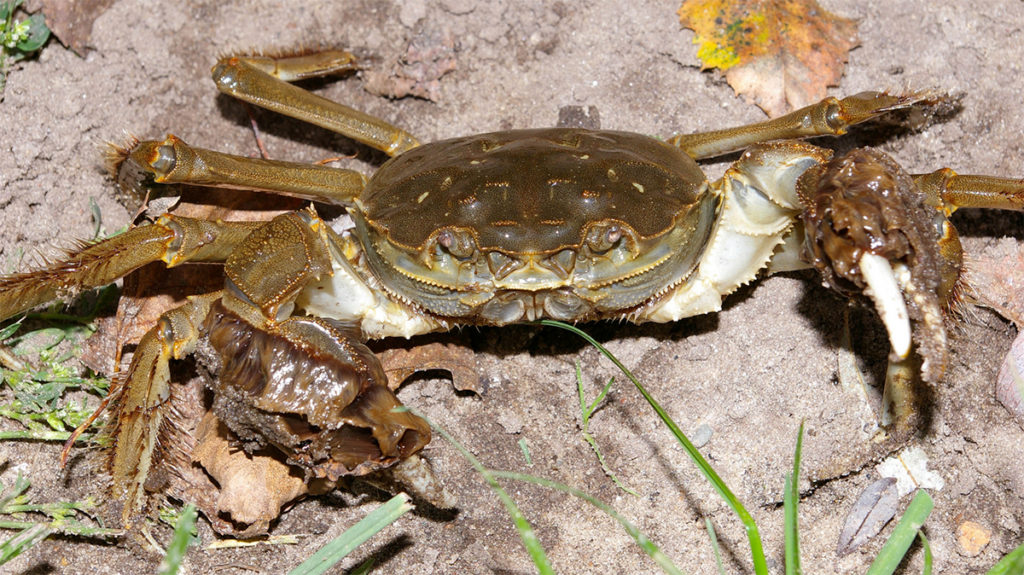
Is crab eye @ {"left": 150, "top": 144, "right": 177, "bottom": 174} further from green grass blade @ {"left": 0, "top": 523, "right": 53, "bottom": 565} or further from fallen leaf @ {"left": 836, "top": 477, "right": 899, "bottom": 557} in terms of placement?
fallen leaf @ {"left": 836, "top": 477, "right": 899, "bottom": 557}

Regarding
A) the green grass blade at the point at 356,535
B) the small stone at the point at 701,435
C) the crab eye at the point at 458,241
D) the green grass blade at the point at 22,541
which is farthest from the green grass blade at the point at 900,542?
the green grass blade at the point at 22,541

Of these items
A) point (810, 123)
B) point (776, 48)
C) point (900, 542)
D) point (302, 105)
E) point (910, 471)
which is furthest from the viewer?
point (776, 48)

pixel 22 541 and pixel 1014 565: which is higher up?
pixel 1014 565

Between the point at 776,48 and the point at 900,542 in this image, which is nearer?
the point at 900,542

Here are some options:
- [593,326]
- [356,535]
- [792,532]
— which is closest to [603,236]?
[593,326]

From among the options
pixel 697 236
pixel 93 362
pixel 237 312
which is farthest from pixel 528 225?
pixel 93 362

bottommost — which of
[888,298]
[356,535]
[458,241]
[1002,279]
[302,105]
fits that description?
[356,535]

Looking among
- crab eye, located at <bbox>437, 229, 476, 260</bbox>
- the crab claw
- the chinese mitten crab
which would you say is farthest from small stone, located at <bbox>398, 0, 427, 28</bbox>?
the crab claw

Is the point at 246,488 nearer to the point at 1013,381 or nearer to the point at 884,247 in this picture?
the point at 884,247
